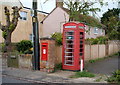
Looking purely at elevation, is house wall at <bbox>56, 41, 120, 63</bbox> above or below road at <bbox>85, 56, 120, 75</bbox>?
above

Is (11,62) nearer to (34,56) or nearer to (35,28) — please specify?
(34,56)

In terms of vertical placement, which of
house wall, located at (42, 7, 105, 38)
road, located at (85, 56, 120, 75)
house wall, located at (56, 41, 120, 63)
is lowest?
road, located at (85, 56, 120, 75)

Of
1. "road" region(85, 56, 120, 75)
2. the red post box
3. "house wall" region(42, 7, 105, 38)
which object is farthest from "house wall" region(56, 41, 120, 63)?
"house wall" region(42, 7, 105, 38)

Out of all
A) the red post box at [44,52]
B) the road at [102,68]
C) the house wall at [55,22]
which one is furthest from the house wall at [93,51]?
the house wall at [55,22]

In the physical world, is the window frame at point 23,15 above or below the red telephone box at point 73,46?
above

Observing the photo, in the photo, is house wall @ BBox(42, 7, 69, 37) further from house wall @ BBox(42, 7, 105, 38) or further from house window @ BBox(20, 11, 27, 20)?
house window @ BBox(20, 11, 27, 20)

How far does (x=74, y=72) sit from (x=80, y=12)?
246 inches

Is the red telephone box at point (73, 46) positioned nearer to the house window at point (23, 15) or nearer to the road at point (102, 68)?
the road at point (102, 68)

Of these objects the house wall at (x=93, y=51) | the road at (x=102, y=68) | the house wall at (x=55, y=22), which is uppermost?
the house wall at (x=55, y=22)

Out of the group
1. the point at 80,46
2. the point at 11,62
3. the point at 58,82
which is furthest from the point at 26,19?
the point at 58,82

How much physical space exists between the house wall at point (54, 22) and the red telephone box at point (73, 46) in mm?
15450

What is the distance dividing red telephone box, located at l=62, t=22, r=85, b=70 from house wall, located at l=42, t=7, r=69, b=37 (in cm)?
1545

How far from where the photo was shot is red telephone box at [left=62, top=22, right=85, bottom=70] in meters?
9.48

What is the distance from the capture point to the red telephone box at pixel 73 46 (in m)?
9.48
